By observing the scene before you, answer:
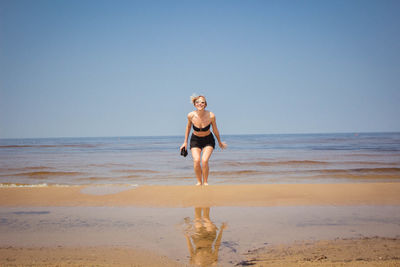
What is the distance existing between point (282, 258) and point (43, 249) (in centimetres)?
207

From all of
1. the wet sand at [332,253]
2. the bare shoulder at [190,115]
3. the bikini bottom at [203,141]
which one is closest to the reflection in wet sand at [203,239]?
the wet sand at [332,253]

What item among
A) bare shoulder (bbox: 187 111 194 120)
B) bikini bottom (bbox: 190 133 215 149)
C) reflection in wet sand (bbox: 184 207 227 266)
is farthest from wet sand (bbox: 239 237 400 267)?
bare shoulder (bbox: 187 111 194 120)

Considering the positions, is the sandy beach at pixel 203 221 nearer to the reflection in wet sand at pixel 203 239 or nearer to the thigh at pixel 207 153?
the reflection in wet sand at pixel 203 239

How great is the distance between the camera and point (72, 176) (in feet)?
33.1

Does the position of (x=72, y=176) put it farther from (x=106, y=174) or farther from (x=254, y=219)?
Result: (x=254, y=219)

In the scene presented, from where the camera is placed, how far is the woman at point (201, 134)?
20.6ft

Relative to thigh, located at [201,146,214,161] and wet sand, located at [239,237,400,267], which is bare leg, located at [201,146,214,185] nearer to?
thigh, located at [201,146,214,161]

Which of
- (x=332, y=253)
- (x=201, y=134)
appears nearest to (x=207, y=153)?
(x=201, y=134)

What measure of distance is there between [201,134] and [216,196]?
204 centimetres

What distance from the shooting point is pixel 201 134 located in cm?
654

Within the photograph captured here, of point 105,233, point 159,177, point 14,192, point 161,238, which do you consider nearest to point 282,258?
point 161,238

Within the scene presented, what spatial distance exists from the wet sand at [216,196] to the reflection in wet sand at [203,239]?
0.91 m

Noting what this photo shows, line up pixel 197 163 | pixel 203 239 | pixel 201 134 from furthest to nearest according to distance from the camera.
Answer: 1. pixel 201 134
2. pixel 197 163
3. pixel 203 239

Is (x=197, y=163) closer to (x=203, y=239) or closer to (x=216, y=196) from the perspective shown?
(x=216, y=196)
